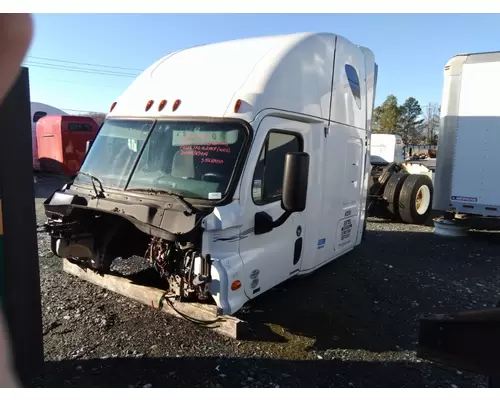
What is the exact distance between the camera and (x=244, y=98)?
3.91 metres

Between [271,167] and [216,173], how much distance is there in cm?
65

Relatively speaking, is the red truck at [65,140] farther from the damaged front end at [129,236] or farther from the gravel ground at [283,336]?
the damaged front end at [129,236]

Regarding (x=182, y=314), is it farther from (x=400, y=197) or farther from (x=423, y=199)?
(x=423, y=199)

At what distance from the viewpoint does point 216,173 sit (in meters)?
3.79

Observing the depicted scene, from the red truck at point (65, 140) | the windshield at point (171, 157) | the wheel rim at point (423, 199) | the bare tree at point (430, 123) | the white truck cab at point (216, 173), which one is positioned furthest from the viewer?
the bare tree at point (430, 123)

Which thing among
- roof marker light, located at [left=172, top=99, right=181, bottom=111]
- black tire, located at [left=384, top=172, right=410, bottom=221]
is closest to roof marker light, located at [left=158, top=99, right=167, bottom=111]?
roof marker light, located at [left=172, top=99, right=181, bottom=111]

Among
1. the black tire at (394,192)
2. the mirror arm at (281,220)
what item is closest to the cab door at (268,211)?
the mirror arm at (281,220)

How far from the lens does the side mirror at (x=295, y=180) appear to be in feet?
11.7

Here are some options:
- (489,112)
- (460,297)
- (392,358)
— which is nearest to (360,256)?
(460,297)

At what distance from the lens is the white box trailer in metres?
7.95

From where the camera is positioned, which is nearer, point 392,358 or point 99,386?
point 99,386

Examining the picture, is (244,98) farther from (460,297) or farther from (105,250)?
(460,297)

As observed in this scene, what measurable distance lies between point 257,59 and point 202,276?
231 cm

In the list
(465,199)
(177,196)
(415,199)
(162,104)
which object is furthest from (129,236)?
(415,199)
